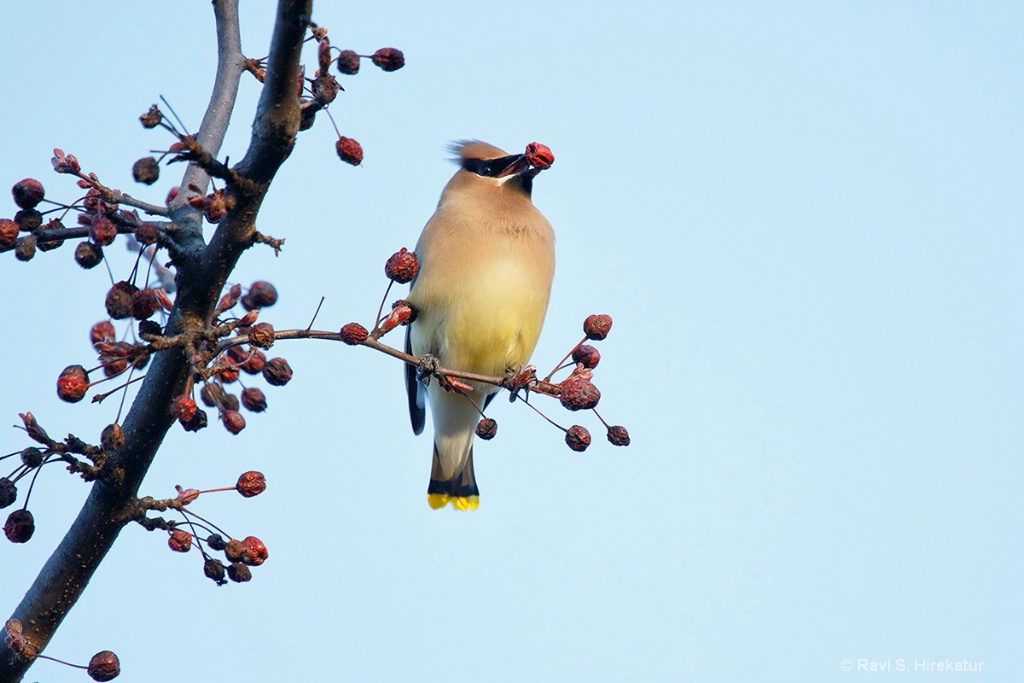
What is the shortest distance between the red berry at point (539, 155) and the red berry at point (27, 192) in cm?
145

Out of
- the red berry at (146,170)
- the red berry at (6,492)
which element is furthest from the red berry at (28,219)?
the red berry at (6,492)

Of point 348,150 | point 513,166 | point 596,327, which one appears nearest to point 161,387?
point 348,150

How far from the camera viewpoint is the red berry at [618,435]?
3.02m

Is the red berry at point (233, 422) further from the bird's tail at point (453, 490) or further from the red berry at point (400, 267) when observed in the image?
the bird's tail at point (453, 490)

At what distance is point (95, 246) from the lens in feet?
8.17

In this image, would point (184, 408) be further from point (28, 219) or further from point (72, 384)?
point (28, 219)

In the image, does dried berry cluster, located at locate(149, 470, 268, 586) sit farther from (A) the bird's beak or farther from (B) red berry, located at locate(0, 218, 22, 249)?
(A) the bird's beak

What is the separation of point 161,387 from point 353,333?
408mm

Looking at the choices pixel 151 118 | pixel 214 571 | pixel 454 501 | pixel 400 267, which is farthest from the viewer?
pixel 454 501

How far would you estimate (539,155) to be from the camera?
345 cm

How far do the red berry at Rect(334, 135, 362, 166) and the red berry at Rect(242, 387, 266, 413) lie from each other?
0.63m

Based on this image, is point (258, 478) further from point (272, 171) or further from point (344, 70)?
point (344, 70)

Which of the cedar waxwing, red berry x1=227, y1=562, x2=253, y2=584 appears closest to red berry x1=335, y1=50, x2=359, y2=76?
red berry x1=227, y1=562, x2=253, y2=584

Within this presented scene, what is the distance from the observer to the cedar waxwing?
4621mm
